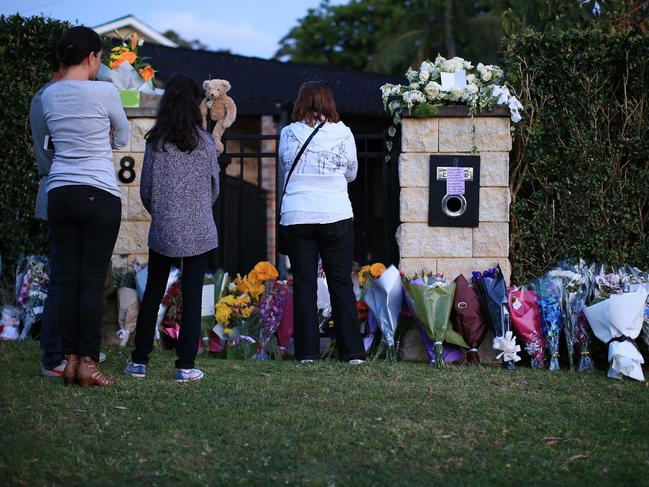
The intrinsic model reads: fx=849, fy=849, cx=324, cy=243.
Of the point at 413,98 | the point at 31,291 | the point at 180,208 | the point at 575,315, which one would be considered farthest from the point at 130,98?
the point at 575,315

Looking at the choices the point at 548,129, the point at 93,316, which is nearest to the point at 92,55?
the point at 93,316

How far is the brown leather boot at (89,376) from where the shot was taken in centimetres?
436

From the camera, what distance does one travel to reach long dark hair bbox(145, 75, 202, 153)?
15.0 feet

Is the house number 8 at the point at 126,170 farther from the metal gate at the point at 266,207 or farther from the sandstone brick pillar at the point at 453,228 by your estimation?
the sandstone brick pillar at the point at 453,228

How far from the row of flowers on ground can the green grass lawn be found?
28cm

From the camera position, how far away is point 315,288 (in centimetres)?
528

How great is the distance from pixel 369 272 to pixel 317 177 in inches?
38.3

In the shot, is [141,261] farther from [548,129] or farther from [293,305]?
[548,129]

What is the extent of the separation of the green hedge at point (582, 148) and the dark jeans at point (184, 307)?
236 centimetres

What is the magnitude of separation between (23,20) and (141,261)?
206 centimetres

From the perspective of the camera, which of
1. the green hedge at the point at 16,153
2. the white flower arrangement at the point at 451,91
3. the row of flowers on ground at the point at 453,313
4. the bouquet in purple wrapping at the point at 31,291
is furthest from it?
the green hedge at the point at 16,153

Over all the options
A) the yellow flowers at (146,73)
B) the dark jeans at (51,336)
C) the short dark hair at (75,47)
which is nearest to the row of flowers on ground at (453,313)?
the dark jeans at (51,336)

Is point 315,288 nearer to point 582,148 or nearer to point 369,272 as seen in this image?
point 369,272

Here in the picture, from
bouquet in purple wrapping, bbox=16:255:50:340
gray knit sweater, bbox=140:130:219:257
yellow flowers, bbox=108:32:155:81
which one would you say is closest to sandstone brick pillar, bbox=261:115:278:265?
yellow flowers, bbox=108:32:155:81
